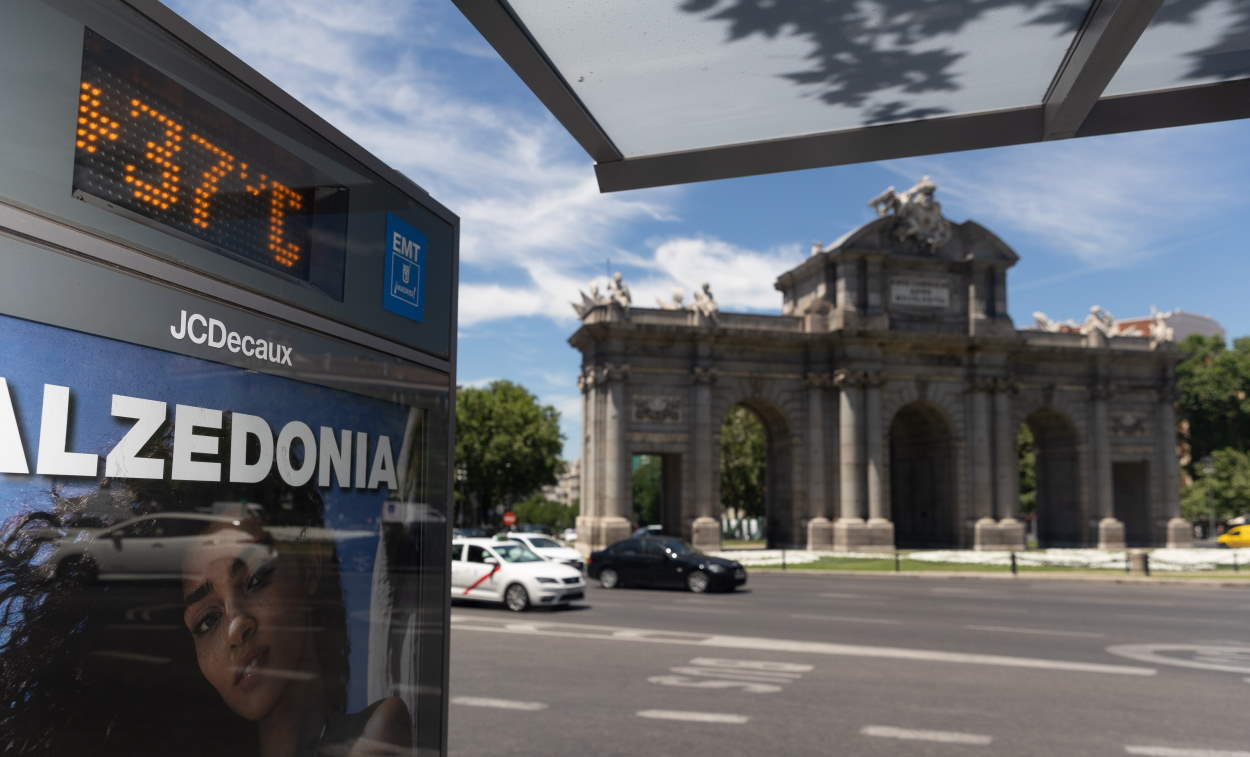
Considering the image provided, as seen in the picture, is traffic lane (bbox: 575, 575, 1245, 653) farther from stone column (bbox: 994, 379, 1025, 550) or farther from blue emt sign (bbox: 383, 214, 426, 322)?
stone column (bbox: 994, 379, 1025, 550)

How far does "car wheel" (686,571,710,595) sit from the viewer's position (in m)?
22.2

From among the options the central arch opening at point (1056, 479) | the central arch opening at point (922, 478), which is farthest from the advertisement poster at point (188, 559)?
the central arch opening at point (1056, 479)

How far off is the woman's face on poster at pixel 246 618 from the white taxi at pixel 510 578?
15246 mm

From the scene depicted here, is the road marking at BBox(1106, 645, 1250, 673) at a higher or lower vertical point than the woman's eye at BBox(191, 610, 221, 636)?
lower

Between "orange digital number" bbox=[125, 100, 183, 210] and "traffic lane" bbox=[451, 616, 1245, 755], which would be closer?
"orange digital number" bbox=[125, 100, 183, 210]

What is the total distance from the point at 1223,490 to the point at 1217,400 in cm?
1340

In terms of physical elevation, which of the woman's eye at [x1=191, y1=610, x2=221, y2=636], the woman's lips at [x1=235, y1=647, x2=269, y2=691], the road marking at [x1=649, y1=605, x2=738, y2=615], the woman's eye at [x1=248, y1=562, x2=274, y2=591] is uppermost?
the woman's eye at [x1=248, y1=562, x2=274, y2=591]

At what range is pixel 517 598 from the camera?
17578 millimetres

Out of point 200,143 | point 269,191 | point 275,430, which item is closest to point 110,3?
point 200,143

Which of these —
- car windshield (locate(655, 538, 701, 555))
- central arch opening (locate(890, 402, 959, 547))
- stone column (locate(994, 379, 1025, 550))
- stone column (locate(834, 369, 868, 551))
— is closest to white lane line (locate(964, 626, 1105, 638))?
car windshield (locate(655, 538, 701, 555))

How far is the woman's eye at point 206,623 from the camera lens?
213 cm

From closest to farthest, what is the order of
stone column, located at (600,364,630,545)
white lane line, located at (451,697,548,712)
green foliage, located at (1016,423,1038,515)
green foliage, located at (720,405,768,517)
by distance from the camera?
white lane line, located at (451,697,548,712), stone column, located at (600,364,630,545), green foliage, located at (720,405,768,517), green foliage, located at (1016,423,1038,515)

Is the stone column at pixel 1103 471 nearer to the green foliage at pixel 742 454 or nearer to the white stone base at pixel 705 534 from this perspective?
the white stone base at pixel 705 534

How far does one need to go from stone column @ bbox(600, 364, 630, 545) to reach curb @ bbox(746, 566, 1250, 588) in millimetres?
7967
